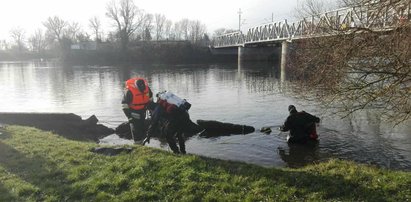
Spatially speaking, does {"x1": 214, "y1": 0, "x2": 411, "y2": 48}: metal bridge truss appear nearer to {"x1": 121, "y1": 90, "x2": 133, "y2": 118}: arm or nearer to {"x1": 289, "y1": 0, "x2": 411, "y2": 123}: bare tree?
{"x1": 289, "y1": 0, "x2": 411, "y2": 123}: bare tree

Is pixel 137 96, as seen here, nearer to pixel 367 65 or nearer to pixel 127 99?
pixel 127 99

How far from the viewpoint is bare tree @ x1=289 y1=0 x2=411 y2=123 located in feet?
29.6

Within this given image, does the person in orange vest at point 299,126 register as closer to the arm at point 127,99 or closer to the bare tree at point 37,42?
the arm at point 127,99

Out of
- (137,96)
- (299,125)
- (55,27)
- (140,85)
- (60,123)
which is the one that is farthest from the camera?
(55,27)

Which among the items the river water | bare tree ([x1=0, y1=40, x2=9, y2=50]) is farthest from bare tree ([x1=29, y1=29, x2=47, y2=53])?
the river water

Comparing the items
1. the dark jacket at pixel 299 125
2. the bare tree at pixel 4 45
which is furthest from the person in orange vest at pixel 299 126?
the bare tree at pixel 4 45

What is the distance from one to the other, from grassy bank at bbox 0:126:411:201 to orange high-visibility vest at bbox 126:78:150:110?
3.54m

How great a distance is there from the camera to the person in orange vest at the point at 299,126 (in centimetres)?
1362

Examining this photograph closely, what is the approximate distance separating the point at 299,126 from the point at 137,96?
19.0ft

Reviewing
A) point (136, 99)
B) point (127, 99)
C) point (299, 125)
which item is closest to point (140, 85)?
point (136, 99)

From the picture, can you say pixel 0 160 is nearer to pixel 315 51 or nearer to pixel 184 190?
pixel 184 190

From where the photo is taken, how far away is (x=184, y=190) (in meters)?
6.97

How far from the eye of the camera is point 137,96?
12680mm

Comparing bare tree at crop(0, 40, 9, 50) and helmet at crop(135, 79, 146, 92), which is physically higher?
bare tree at crop(0, 40, 9, 50)
